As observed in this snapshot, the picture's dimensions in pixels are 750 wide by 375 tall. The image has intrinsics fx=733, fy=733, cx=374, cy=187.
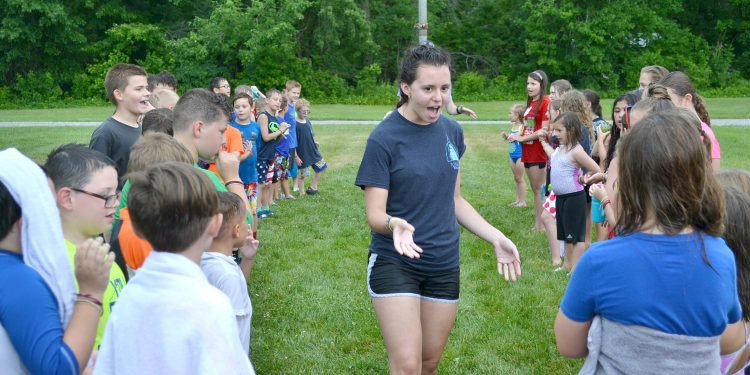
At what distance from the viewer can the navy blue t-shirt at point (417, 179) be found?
12.3ft

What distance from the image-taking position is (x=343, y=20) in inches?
1495

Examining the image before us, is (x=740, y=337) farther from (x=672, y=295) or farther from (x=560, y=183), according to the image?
(x=560, y=183)

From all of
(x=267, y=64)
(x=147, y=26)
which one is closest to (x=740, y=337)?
(x=267, y=64)

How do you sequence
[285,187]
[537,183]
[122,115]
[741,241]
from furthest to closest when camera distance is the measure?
1. [285,187]
2. [537,183]
3. [122,115]
4. [741,241]

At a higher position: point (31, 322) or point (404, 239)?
point (31, 322)

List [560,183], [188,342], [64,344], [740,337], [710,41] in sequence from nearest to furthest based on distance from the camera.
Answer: [188,342]
[64,344]
[740,337]
[560,183]
[710,41]

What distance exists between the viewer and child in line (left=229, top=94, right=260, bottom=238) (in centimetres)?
935

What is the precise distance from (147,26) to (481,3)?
18741 mm

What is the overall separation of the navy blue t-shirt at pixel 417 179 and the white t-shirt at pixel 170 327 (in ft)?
5.23

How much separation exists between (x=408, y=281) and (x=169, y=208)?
1.68 metres

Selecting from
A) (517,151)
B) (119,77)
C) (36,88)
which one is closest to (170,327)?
(119,77)

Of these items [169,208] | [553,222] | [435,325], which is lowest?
[553,222]

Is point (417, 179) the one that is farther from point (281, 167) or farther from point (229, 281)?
point (281, 167)

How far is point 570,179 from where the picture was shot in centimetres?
718
